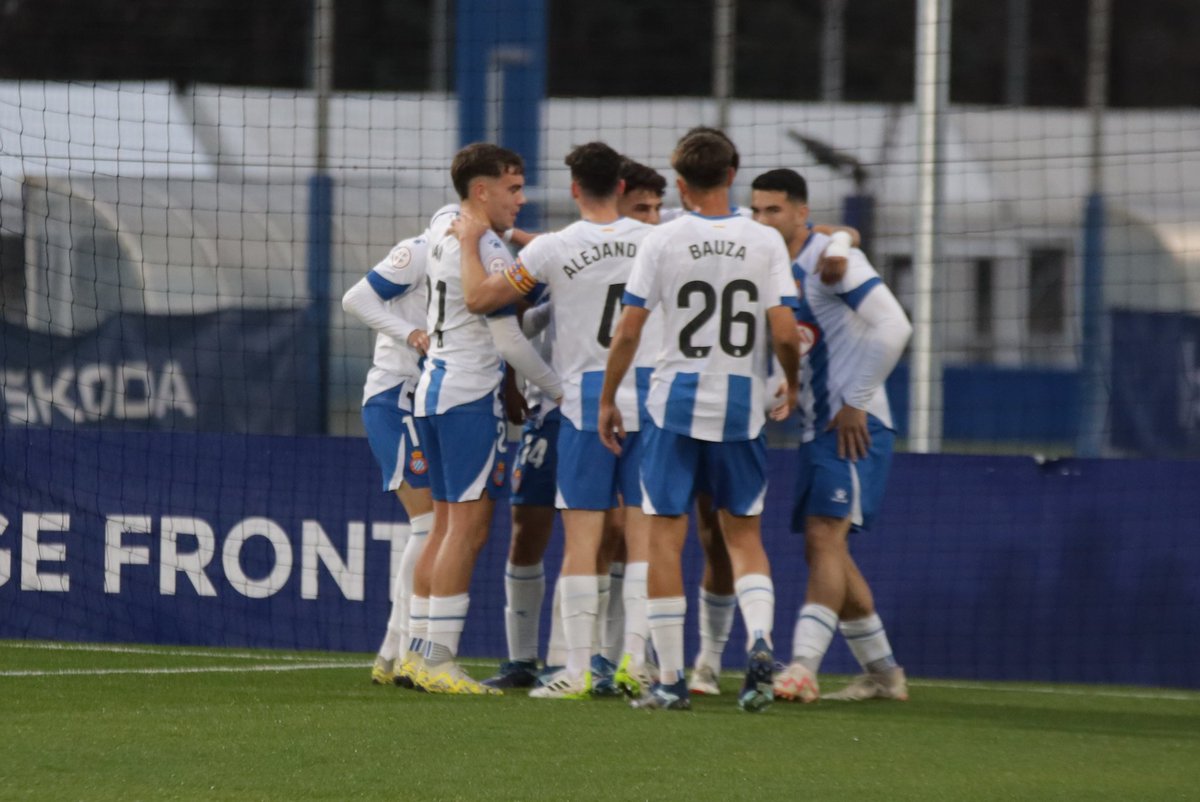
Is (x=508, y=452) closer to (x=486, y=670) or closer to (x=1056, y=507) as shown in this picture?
(x=486, y=670)

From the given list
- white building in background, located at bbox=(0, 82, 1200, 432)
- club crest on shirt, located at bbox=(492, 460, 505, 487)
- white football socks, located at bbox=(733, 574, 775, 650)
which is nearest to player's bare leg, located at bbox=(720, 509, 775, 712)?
white football socks, located at bbox=(733, 574, 775, 650)

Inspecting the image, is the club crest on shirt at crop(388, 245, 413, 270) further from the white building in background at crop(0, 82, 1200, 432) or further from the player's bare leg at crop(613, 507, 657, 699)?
the white building in background at crop(0, 82, 1200, 432)

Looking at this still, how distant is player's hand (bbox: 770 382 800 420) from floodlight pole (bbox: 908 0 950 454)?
6.72 feet

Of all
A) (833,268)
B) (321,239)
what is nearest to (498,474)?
(833,268)

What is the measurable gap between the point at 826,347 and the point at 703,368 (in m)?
1.01

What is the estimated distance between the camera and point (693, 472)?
6.55m

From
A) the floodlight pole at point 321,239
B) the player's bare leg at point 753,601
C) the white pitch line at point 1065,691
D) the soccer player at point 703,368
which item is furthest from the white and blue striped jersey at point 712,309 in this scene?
the floodlight pole at point 321,239

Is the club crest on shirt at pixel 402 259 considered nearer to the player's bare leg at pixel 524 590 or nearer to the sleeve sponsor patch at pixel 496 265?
the sleeve sponsor patch at pixel 496 265

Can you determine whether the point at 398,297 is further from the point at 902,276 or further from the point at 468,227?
the point at 902,276

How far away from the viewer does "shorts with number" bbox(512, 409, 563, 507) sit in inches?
295

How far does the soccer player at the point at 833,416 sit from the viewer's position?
7133 mm

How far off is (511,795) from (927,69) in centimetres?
553

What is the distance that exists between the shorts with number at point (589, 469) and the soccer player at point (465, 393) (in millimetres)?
238

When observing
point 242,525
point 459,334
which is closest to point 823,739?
point 459,334
